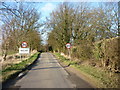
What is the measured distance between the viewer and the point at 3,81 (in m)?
7.79

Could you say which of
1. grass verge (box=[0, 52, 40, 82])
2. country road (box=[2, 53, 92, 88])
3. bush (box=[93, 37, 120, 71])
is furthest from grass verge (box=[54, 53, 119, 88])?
grass verge (box=[0, 52, 40, 82])

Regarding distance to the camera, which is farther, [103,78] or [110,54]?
[110,54]

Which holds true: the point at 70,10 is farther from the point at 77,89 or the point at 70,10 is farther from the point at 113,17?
the point at 77,89

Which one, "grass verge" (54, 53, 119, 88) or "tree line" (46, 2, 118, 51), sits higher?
"tree line" (46, 2, 118, 51)

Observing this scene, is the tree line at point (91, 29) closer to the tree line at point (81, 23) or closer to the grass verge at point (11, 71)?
the tree line at point (81, 23)

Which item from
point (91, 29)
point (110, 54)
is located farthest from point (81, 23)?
point (110, 54)

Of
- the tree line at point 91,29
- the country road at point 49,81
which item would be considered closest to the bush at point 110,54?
the tree line at point 91,29

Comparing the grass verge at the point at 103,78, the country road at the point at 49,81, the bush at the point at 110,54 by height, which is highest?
the bush at the point at 110,54

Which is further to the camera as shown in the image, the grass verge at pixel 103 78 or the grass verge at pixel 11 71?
the grass verge at pixel 11 71

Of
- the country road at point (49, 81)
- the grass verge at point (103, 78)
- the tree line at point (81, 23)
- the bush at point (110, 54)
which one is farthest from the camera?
the tree line at point (81, 23)

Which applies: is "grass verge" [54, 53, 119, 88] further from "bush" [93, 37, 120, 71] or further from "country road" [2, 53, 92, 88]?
"bush" [93, 37, 120, 71]

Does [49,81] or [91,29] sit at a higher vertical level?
[91,29]

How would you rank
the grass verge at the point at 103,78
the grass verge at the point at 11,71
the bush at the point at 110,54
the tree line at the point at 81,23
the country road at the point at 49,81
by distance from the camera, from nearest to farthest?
the grass verge at the point at 103,78, the country road at the point at 49,81, the grass verge at the point at 11,71, the bush at the point at 110,54, the tree line at the point at 81,23

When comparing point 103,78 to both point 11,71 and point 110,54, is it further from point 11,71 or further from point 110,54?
point 11,71
